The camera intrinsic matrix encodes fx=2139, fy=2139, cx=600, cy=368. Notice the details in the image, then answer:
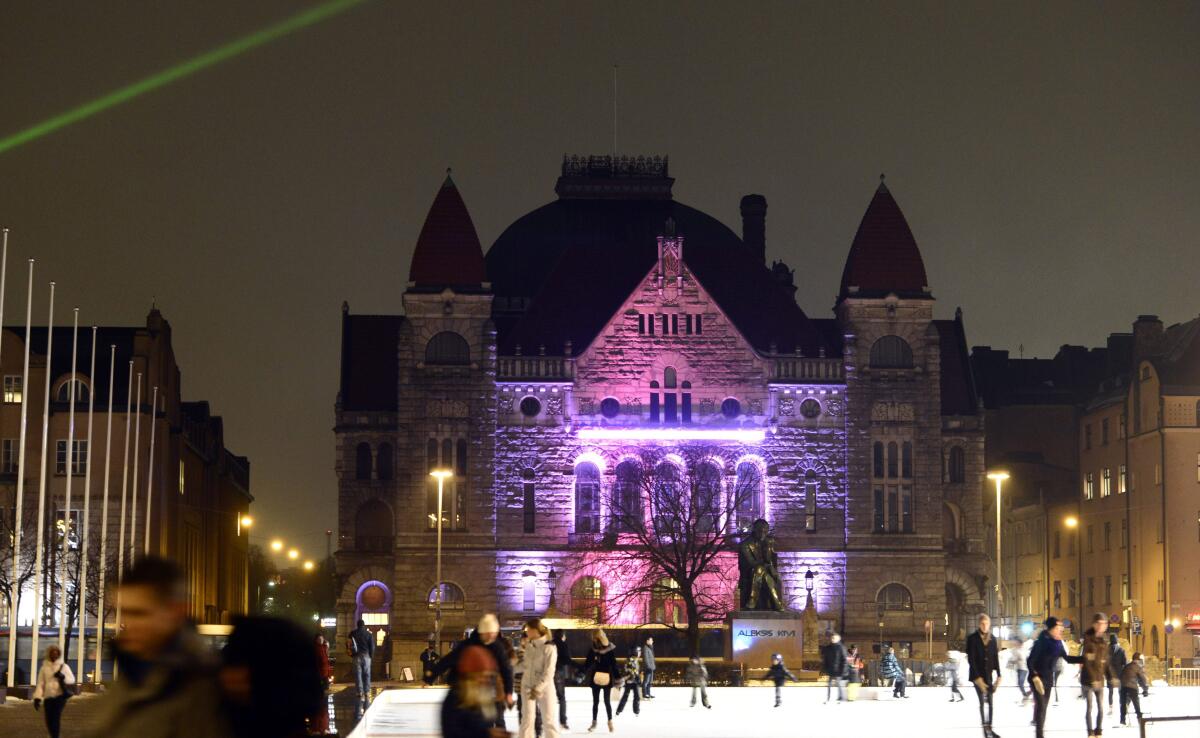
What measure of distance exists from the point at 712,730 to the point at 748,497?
204ft

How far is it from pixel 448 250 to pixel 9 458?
76.2 ft

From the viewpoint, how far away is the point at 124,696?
752 centimetres

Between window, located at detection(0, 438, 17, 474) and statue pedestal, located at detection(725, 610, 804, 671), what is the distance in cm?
3091

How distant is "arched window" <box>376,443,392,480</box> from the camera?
96.1m

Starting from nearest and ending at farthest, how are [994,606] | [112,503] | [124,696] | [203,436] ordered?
1. [124,696]
2. [112,503]
3. [203,436]
4. [994,606]

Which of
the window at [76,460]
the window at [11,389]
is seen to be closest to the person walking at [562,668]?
the window at [76,460]

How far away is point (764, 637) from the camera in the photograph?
63.6m

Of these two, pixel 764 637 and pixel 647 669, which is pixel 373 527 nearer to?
pixel 764 637

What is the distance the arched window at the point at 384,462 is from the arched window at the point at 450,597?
6.53 m

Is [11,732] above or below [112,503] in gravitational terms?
below

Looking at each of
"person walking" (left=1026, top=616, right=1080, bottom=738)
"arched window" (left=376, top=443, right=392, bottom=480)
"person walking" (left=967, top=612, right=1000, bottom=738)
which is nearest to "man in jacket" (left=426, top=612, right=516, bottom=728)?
"person walking" (left=1026, top=616, right=1080, bottom=738)

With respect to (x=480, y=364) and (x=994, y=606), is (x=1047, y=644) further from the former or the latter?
(x=994, y=606)

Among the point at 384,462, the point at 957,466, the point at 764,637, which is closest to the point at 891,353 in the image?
the point at 957,466

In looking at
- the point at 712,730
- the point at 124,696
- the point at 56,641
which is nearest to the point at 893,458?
the point at 56,641
